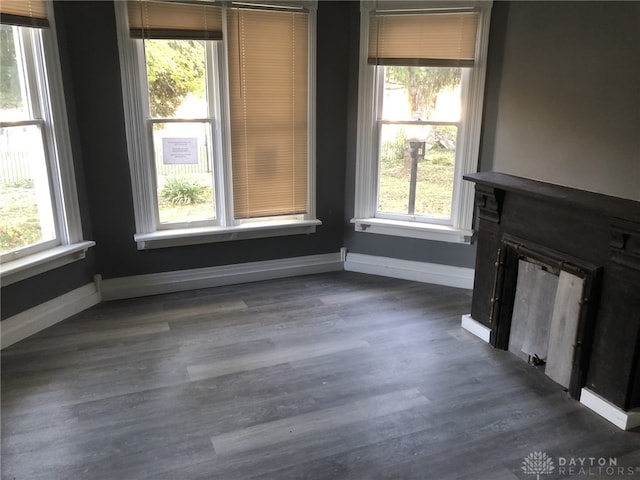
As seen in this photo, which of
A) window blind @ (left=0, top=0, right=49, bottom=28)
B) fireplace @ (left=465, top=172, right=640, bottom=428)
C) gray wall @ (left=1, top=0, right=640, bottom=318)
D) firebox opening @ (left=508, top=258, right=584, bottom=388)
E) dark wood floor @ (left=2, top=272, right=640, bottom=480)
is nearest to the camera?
dark wood floor @ (left=2, top=272, right=640, bottom=480)

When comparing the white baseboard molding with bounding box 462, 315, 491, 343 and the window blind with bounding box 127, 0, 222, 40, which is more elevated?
the window blind with bounding box 127, 0, 222, 40

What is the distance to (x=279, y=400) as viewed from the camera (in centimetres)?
266

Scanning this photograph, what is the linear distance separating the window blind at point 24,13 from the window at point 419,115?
7.34 ft

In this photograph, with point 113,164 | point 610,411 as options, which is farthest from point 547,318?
point 113,164

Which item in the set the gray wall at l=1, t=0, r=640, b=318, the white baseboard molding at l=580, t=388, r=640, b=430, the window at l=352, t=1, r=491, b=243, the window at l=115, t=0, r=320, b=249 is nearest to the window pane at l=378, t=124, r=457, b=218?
the window at l=352, t=1, r=491, b=243

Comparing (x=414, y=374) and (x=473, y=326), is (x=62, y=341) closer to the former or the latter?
(x=414, y=374)

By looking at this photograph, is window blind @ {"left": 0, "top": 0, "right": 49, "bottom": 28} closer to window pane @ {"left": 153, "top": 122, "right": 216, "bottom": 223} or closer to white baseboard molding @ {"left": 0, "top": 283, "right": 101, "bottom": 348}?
window pane @ {"left": 153, "top": 122, "right": 216, "bottom": 223}

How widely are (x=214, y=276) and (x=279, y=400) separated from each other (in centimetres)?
174

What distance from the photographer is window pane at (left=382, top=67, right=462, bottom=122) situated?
12.8 ft

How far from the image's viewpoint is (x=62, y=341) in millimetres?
3250

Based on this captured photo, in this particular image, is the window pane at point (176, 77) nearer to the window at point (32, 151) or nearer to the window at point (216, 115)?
the window at point (216, 115)

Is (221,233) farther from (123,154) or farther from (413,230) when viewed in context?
(413,230)

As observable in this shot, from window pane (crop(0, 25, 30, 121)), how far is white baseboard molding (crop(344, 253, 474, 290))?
273 cm

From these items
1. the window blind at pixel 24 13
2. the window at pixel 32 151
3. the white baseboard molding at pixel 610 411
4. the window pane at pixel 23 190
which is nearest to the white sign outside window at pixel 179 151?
the window at pixel 32 151
